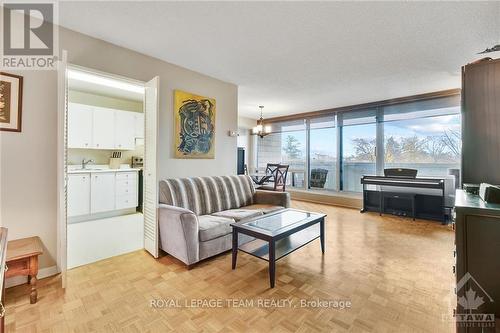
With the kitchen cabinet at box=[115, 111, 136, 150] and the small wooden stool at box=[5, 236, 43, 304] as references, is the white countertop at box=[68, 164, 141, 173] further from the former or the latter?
the small wooden stool at box=[5, 236, 43, 304]

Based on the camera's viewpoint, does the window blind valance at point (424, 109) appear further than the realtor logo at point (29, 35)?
Yes

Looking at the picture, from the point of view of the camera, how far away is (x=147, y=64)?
9.86ft

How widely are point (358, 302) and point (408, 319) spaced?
335mm

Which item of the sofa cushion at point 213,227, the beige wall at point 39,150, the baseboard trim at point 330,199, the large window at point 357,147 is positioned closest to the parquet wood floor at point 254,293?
the sofa cushion at point 213,227

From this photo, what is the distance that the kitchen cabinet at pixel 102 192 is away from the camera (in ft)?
13.8

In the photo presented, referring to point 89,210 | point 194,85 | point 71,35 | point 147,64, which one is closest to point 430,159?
point 194,85

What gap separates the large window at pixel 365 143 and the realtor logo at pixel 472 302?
430cm

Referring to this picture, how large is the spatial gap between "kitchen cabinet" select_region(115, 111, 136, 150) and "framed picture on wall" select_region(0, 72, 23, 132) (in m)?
2.73

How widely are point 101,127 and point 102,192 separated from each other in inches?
51.8

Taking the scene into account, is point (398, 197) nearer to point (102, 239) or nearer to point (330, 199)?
point (330, 199)

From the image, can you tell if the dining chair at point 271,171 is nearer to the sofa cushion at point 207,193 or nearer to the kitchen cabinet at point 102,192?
the sofa cushion at point 207,193

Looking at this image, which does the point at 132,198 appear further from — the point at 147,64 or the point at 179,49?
the point at 179,49

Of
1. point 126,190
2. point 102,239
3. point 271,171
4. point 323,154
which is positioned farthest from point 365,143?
point 102,239

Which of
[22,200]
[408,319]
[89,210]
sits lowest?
[408,319]
